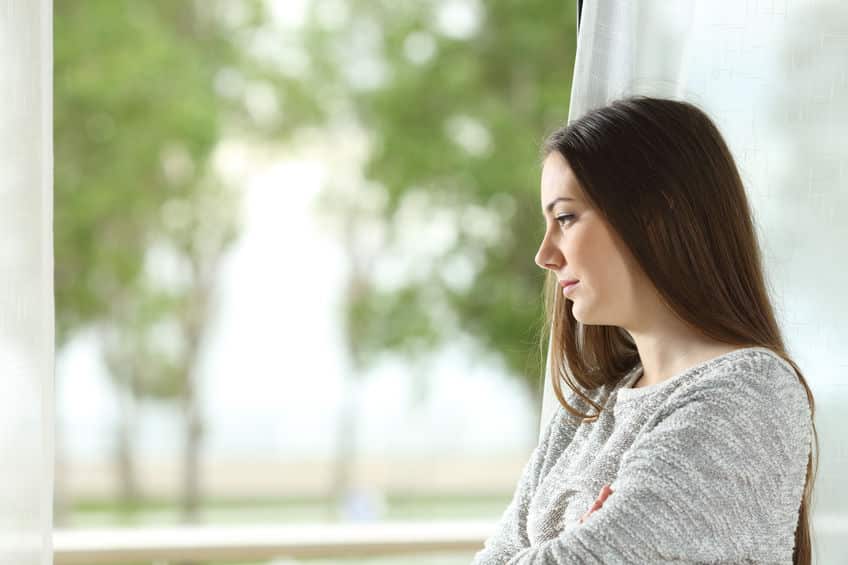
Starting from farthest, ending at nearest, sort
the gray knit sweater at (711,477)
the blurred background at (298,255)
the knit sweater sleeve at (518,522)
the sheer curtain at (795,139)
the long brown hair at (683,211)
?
the blurred background at (298,255), the sheer curtain at (795,139), the knit sweater sleeve at (518,522), the long brown hair at (683,211), the gray knit sweater at (711,477)

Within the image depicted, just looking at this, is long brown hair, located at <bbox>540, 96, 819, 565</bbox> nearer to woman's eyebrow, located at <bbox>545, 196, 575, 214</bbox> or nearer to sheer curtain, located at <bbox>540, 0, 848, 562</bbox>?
woman's eyebrow, located at <bbox>545, 196, 575, 214</bbox>

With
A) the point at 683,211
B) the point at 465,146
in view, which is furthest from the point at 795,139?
the point at 465,146

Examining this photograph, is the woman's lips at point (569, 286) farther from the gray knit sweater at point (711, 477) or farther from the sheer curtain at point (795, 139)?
the sheer curtain at point (795, 139)

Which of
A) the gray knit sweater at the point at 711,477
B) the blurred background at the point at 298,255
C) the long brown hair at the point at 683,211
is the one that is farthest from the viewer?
the blurred background at the point at 298,255

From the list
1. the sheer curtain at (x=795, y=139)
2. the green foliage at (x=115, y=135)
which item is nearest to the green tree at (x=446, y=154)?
the green foliage at (x=115, y=135)

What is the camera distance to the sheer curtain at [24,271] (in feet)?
4.04

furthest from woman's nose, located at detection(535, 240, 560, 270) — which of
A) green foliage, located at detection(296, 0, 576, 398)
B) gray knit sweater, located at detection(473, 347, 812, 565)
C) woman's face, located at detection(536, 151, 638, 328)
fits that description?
green foliage, located at detection(296, 0, 576, 398)

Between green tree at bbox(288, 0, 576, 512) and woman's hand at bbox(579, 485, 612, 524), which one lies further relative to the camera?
green tree at bbox(288, 0, 576, 512)

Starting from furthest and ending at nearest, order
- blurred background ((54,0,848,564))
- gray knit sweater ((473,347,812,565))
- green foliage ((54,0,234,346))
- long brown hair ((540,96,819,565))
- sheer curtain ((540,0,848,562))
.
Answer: blurred background ((54,0,848,564)) → green foliage ((54,0,234,346)) → sheer curtain ((540,0,848,562)) → long brown hair ((540,96,819,565)) → gray knit sweater ((473,347,812,565))

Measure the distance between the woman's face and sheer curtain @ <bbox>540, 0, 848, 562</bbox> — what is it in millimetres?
276

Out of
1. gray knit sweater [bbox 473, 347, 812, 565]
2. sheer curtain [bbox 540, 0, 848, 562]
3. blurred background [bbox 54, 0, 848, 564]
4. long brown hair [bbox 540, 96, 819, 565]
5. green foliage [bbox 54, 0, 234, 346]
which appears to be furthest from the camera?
blurred background [bbox 54, 0, 848, 564]

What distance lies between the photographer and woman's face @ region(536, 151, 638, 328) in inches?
49.3

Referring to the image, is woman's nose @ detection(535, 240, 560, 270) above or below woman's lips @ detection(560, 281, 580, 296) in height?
above

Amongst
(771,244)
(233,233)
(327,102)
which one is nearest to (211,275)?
(233,233)
